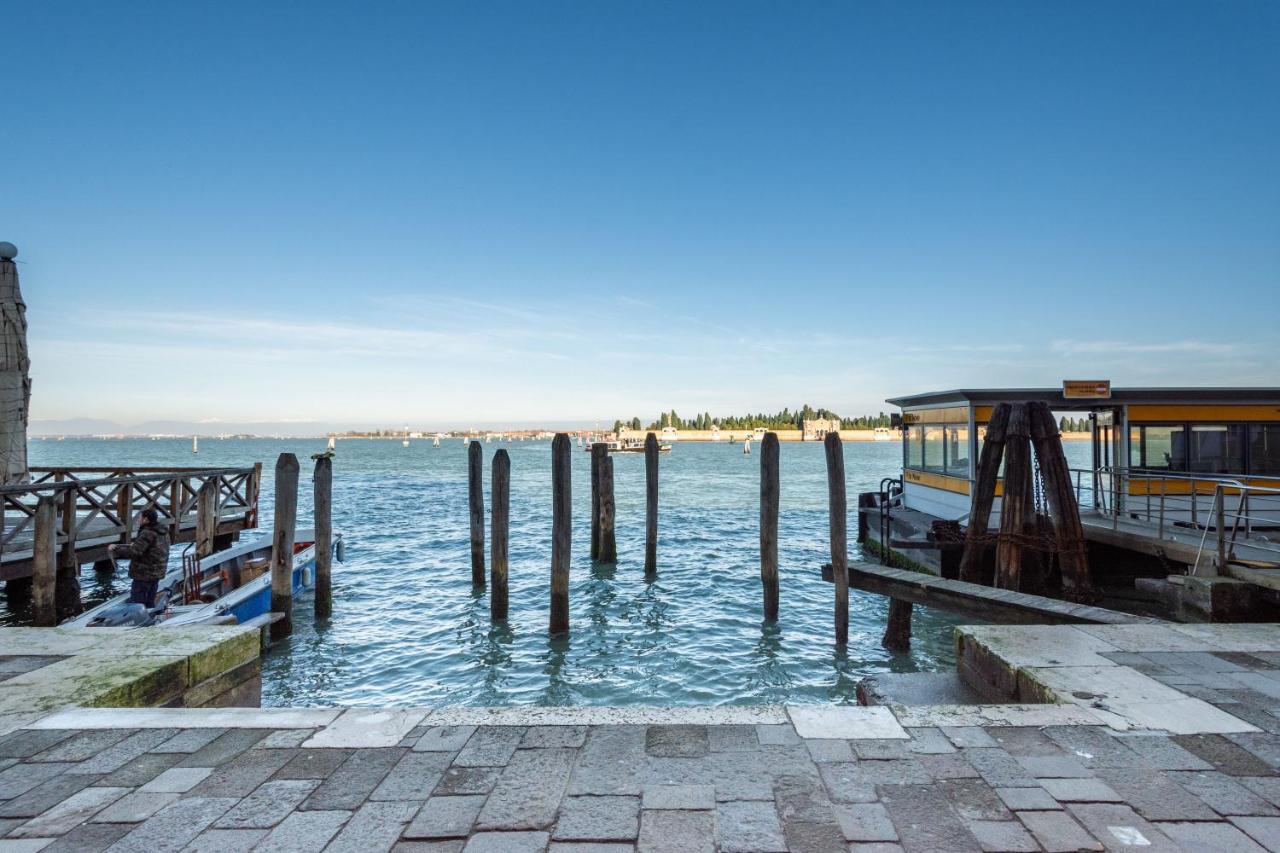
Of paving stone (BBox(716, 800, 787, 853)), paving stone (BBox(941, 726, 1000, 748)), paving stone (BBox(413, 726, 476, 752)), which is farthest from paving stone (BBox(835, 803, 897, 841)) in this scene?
paving stone (BBox(413, 726, 476, 752))

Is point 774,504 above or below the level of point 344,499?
above

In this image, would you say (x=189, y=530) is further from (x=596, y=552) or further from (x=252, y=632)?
(x=252, y=632)

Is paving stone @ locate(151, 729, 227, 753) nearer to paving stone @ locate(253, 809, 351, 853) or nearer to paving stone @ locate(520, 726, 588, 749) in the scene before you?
paving stone @ locate(253, 809, 351, 853)

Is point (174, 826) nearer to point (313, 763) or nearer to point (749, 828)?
point (313, 763)

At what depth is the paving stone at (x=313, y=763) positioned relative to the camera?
346 cm

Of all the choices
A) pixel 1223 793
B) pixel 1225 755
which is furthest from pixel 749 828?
pixel 1225 755

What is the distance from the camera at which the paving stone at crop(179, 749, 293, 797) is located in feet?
10.7

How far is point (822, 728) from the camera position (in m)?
3.94

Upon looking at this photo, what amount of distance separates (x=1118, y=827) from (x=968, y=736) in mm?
959

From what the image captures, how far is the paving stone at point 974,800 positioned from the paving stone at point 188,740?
157 inches

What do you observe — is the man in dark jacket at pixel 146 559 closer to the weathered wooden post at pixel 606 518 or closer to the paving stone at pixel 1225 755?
the weathered wooden post at pixel 606 518

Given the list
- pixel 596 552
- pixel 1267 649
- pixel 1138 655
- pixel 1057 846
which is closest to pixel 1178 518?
pixel 1267 649

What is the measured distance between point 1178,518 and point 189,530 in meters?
21.4

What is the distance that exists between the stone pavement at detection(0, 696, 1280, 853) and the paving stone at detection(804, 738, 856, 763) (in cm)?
1
